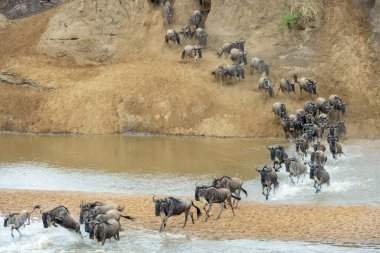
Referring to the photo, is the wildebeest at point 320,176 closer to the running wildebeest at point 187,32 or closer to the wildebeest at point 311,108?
the wildebeest at point 311,108

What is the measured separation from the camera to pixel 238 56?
A: 40.2m

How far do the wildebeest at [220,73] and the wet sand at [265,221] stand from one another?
16.1 meters

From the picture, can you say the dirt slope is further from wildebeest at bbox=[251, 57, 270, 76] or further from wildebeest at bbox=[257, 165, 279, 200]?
wildebeest at bbox=[257, 165, 279, 200]

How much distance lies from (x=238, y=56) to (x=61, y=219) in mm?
21791

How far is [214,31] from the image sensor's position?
43250 millimetres

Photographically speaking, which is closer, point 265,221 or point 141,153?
point 265,221

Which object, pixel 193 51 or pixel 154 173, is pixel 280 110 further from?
pixel 154 173

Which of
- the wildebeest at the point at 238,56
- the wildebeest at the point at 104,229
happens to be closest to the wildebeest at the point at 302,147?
the wildebeest at the point at 238,56

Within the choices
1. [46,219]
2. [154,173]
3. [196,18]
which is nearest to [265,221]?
[46,219]

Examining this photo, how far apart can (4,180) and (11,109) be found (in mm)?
12251

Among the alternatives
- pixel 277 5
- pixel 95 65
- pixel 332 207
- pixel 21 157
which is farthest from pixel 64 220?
pixel 277 5

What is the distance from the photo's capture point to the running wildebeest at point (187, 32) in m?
42.4

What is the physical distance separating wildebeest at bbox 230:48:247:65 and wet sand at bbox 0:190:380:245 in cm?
1719

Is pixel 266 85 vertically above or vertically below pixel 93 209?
above
